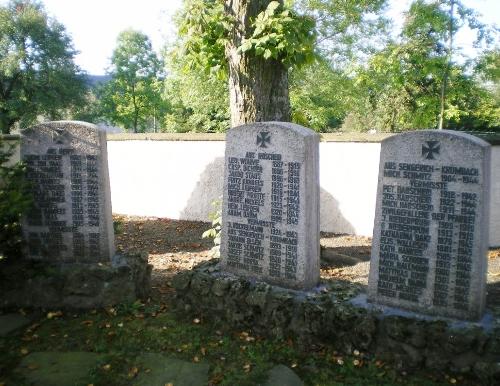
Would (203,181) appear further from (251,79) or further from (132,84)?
(132,84)

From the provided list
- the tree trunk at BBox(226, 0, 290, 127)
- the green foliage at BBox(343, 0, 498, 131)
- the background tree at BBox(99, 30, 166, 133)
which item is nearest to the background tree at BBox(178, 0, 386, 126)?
the tree trunk at BBox(226, 0, 290, 127)

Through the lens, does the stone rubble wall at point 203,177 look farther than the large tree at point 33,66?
No

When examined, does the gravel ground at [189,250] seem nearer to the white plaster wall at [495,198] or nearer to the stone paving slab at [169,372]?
the white plaster wall at [495,198]

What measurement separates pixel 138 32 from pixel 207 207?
39139 mm

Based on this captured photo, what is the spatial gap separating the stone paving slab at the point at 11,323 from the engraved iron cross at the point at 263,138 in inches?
135

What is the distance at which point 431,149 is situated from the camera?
3.81 metres

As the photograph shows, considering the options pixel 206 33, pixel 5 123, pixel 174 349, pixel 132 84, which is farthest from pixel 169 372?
pixel 132 84

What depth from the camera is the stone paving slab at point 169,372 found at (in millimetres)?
3613

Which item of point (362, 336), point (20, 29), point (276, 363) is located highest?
point (20, 29)

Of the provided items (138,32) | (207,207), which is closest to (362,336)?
(207,207)

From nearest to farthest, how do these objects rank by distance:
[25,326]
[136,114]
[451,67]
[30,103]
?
[25,326]
[451,67]
[30,103]
[136,114]

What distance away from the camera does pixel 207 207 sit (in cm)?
1055

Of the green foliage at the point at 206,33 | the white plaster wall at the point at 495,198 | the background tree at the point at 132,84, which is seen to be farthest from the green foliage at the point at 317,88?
the background tree at the point at 132,84

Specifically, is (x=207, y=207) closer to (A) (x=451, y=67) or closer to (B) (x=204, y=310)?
(B) (x=204, y=310)
